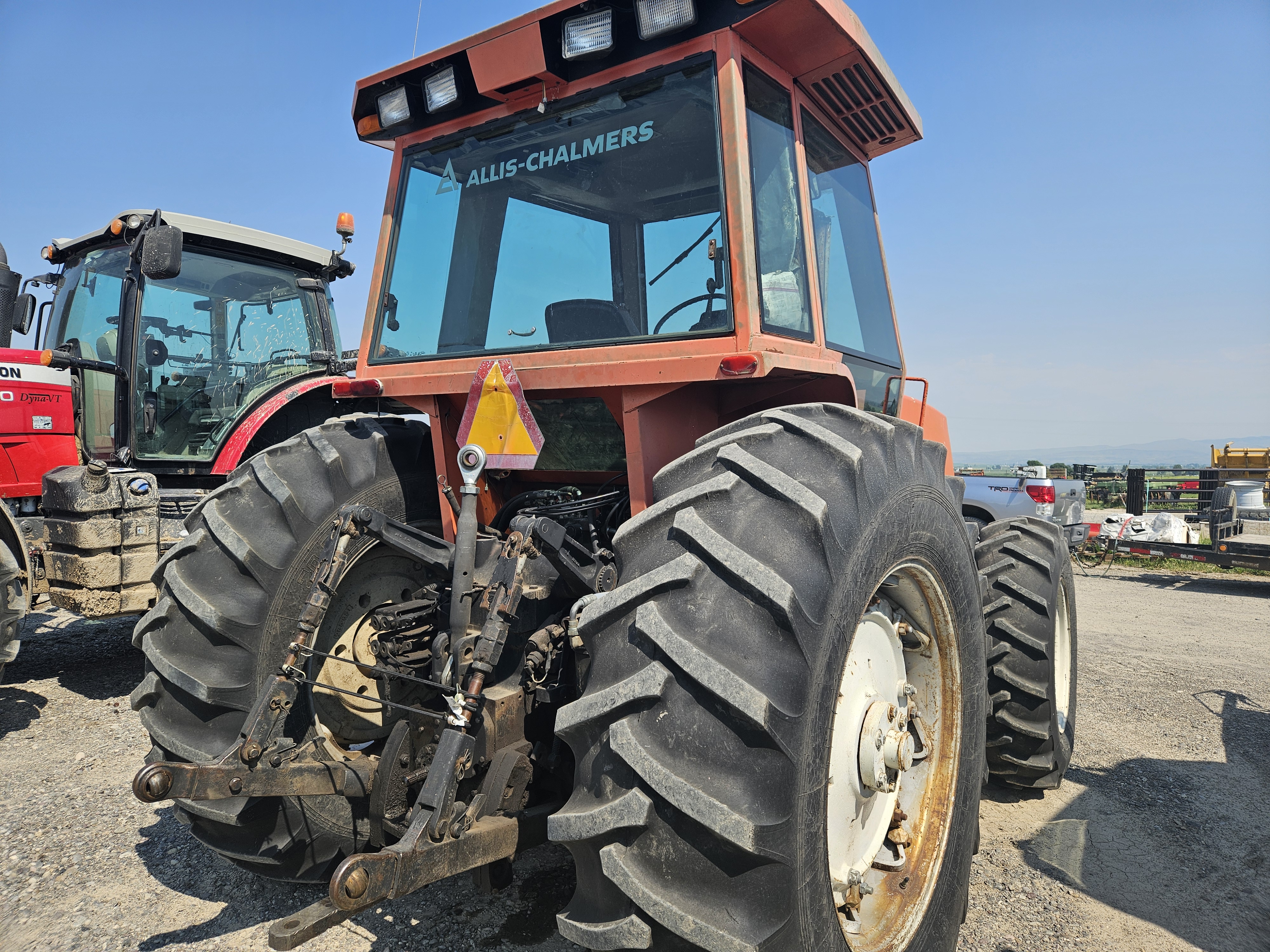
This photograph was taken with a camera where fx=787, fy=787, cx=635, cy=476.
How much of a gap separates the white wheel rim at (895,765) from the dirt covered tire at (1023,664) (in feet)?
3.09

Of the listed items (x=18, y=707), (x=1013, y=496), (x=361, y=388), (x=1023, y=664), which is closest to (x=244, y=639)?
(x=361, y=388)

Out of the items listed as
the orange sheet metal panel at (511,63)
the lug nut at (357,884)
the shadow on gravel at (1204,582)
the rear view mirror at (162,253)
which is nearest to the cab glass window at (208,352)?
the rear view mirror at (162,253)

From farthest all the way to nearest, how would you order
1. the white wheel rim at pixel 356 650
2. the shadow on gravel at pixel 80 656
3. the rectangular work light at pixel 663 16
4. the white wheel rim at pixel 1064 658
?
the shadow on gravel at pixel 80 656
the white wheel rim at pixel 1064 658
the white wheel rim at pixel 356 650
the rectangular work light at pixel 663 16

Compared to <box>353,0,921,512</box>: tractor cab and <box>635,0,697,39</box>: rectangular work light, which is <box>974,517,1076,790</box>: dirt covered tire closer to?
<box>353,0,921,512</box>: tractor cab

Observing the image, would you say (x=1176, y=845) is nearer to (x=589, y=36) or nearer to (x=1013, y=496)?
(x=589, y=36)

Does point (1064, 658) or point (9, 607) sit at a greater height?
point (9, 607)

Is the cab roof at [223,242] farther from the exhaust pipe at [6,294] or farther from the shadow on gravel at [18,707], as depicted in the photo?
the shadow on gravel at [18,707]

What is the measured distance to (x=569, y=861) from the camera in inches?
112

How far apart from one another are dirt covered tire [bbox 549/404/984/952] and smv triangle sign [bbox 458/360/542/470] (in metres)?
0.62

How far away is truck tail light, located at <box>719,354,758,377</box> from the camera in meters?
1.95

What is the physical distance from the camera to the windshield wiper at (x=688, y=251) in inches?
88.7

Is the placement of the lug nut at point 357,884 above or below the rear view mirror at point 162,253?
below

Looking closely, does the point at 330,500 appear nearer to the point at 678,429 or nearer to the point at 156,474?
the point at 678,429

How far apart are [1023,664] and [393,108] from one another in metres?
3.25
